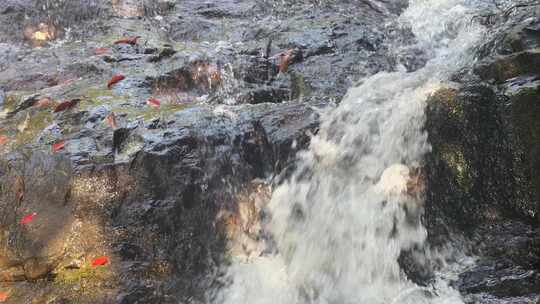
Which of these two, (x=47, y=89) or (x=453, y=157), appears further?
(x=47, y=89)

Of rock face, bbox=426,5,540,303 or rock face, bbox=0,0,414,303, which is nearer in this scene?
rock face, bbox=426,5,540,303

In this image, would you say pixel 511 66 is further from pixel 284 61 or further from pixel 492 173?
pixel 284 61

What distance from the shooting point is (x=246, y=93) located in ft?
21.3

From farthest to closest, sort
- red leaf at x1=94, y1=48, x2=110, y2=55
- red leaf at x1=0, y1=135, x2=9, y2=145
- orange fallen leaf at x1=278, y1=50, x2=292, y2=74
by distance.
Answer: red leaf at x1=94, y1=48, x2=110, y2=55, orange fallen leaf at x1=278, y1=50, x2=292, y2=74, red leaf at x1=0, y1=135, x2=9, y2=145

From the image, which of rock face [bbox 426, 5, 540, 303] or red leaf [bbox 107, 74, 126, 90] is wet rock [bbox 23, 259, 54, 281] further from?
rock face [bbox 426, 5, 540, 303]

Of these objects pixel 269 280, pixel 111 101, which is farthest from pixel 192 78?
pixel 269 280

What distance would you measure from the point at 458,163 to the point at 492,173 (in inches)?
12.0

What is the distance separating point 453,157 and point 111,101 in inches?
159

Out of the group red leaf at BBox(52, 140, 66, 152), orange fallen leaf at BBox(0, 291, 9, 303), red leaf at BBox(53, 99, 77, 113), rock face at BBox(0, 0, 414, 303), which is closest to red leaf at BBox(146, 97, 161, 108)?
rock face at BBox(0, 0, 414, 303)

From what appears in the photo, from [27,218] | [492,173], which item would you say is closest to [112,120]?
[27,218]

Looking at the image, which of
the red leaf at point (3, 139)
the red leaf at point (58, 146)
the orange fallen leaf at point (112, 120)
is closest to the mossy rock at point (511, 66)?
the orange fallen leaf at point (112, 120)

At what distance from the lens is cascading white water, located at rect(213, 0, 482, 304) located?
4547 mm

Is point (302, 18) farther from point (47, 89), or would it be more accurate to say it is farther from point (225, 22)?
point (47, 89)

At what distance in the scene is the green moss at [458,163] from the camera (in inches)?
175
